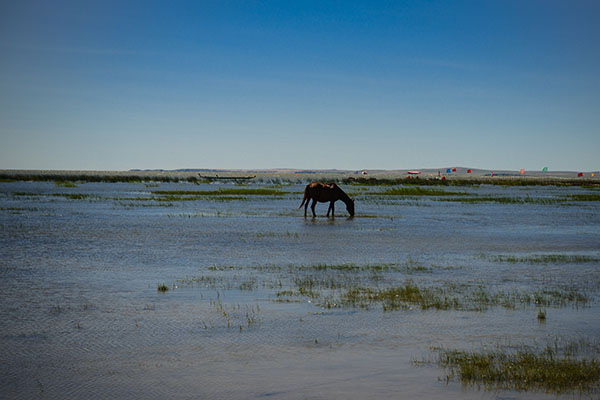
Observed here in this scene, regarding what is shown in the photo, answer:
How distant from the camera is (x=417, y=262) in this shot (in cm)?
1480

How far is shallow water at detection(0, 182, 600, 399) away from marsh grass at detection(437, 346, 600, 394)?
22cm

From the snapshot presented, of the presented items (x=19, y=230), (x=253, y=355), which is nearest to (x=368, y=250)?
(x=253, y=355)

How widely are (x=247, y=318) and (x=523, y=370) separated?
4084 millimetres

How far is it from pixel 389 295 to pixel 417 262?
4.58 m

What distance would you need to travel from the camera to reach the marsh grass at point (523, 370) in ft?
19.9

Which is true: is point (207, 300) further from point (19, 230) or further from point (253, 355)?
point (19, 230)

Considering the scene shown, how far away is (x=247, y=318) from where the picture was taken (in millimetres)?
8781

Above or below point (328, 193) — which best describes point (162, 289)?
below

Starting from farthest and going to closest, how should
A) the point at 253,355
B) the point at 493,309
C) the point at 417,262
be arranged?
the point at 417,262, the point at 493,309, the point at 253,355

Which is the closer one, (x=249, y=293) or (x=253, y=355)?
(x=253, y=355)

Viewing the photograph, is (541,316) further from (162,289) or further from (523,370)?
(162,289)

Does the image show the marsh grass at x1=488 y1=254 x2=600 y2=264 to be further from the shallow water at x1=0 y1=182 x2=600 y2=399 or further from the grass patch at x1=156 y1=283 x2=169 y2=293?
the grass patch at x1=156 y1=283 x2=169 y2=293

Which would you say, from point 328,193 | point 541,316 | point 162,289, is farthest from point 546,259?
point 328,193

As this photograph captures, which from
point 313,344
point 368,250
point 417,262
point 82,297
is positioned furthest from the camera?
point 368,250
